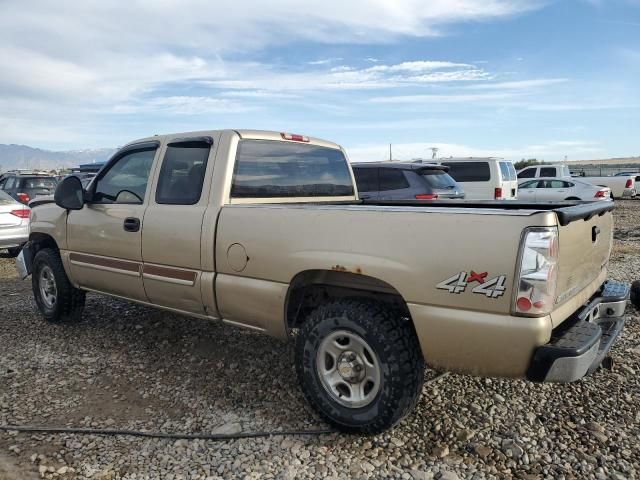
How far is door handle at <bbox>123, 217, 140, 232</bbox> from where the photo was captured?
4145mm

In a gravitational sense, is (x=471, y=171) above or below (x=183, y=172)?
below

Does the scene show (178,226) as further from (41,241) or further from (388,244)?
(41,241)

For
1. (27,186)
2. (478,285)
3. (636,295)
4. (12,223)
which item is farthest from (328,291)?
(27,186)

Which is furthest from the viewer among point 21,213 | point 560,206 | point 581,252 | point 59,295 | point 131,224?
point 21,213

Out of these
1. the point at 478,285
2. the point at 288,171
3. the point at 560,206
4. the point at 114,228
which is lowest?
the point at 478,285

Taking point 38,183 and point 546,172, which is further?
point 546,172

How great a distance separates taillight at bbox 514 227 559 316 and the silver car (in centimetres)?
877

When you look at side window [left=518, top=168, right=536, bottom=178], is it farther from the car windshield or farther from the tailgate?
the tailgate

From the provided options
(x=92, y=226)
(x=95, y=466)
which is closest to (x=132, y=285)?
(x=92, y=226)

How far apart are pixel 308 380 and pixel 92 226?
2.59 m

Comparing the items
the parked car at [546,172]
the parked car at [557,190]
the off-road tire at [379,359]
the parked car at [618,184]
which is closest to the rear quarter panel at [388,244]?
the off-road tire at [379,359]

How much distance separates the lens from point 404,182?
9.46 m

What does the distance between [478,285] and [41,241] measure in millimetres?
4723

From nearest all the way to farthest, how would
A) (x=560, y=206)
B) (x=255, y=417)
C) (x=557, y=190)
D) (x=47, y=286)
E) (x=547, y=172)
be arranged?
(x=560, y=206) → (x=255, y=417) → (x=47, y=286) → (x=557, y=190) → (x=547, y=172)
